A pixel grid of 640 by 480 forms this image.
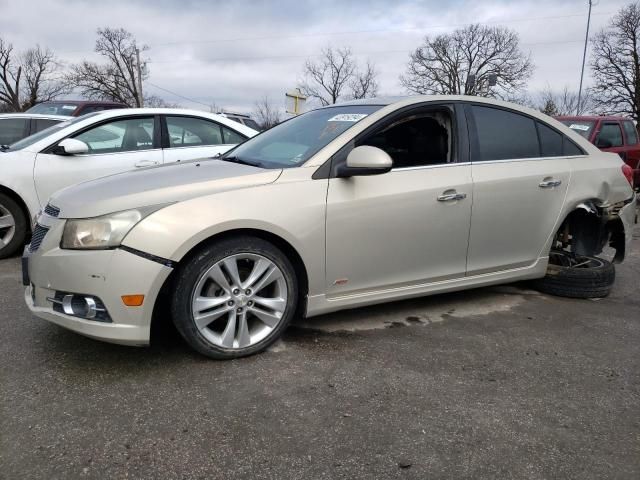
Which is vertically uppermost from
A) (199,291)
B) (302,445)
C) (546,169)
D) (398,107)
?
(398,107)

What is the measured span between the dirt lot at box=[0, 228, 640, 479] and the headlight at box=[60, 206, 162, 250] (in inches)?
26.8

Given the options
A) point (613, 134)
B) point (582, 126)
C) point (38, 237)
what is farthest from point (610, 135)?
point (38, 237)

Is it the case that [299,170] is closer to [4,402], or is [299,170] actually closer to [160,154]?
[4,402]

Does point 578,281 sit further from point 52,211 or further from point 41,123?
point 41,123

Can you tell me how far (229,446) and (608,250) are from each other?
537 cm

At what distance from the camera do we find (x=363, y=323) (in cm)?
351

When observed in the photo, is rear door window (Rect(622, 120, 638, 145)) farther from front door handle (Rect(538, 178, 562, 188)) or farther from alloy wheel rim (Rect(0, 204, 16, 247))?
alloy wheel rim (Rect(0, 204, 16, 247))

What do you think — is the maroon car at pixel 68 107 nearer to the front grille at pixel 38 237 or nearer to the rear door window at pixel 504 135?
the front grille at pixel 38 237

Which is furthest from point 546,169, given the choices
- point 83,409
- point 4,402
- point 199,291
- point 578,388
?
point 4,402

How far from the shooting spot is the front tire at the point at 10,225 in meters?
5.07

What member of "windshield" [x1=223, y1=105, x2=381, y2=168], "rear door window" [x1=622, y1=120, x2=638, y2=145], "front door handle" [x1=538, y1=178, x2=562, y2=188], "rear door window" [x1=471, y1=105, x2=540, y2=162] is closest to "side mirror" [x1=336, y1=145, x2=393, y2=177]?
"windshield" [x1=223, y1=105, x2=381, y2=168]

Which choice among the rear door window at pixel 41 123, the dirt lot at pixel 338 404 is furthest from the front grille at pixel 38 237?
the rear door window at pixel 41 123

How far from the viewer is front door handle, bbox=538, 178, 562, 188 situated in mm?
3773

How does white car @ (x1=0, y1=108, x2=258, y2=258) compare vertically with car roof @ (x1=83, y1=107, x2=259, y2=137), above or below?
below
